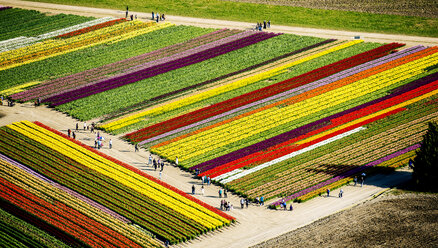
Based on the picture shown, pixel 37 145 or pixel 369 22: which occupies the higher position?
pixel 369 22

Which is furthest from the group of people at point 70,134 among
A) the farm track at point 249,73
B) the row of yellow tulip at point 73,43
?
the row of yellow tulip at point 73,43

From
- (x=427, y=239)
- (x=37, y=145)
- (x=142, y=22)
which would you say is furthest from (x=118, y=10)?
(x=427, y=239)

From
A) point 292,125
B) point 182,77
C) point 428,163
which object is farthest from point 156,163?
point 428,163

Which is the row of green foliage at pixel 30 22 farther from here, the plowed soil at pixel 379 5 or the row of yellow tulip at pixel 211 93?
the row of yellow tulip at pixel 211 93

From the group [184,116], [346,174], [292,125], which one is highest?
[292,125]

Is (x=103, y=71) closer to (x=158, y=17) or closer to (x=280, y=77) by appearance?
(x=158, y=17)

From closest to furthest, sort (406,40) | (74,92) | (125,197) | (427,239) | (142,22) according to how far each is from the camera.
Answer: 1. (427,239)
2. (125,197)
3. (74,92)
4. (406,40)
5. (142,22)

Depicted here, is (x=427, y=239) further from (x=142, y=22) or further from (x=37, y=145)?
(x=142, y=22)
